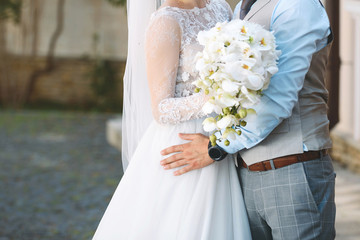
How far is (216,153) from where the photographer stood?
2246 mm

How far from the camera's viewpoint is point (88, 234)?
4906 mm

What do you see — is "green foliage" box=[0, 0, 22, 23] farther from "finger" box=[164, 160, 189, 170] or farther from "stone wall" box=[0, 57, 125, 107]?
"finger" box=[164, 160, 189, 170]

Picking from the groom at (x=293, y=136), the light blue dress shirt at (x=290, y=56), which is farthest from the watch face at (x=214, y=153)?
the light blue dress shirt at (x=290, y=56)

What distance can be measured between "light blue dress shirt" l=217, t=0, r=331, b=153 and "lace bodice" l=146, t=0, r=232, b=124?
0.37m

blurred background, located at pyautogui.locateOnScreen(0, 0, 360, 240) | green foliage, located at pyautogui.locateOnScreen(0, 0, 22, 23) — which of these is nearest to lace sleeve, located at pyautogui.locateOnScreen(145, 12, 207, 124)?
blurred background, located at pyautogui.locateOnScreen(0, 0, 360, 240)

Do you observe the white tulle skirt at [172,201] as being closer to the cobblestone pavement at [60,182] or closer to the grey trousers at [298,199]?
the grey trousers at [298,199]

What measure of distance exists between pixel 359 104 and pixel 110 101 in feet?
23.3

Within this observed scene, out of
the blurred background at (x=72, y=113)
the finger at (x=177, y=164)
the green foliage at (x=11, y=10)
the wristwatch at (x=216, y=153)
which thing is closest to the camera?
the wristwatch at (x=216, y=153)

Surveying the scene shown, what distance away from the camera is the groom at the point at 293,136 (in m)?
2.03

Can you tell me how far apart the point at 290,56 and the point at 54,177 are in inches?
207

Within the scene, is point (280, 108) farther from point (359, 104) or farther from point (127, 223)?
point (359, 104)

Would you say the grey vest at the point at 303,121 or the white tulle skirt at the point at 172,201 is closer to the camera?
the grey vest at the point at 303,121

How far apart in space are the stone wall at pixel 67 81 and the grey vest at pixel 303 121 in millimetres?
10189

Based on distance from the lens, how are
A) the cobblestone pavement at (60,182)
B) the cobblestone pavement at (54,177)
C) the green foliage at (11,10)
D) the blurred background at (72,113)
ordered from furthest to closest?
the green foliage at (11,10) < the blurred background at (72,113) < the cobblestone pavement at (54,177) < the cobblestone pavement at (60,182)
